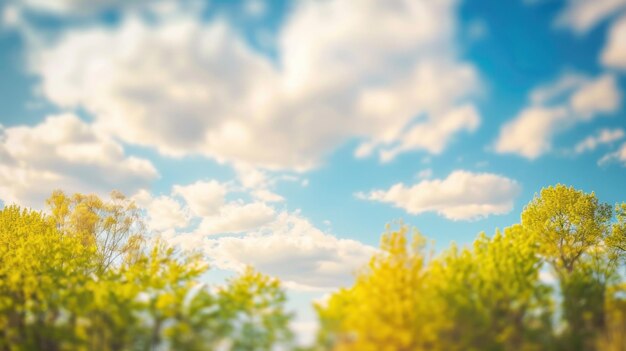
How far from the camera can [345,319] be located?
1388cm

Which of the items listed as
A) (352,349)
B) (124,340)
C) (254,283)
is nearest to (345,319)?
(352,349)

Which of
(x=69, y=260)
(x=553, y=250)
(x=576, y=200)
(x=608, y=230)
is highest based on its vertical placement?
(x=576, y=200)

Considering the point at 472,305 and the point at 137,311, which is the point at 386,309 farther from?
the point at 137,311

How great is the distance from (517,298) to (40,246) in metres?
22.5

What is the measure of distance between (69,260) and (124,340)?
37.3 feet

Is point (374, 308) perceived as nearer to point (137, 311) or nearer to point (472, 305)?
point (472, 305)

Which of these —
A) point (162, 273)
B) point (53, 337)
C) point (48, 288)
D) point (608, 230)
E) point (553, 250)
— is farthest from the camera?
point (608, 230)

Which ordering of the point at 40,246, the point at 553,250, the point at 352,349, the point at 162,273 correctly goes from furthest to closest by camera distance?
the point at 553,250, the point at 40,246, the point at 162,273, the point at 352,349

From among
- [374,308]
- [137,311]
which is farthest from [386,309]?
[137,311]

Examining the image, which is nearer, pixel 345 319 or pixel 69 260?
pixel 345 319

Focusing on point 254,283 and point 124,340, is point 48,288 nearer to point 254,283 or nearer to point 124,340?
point 124,340

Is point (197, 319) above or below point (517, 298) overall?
below

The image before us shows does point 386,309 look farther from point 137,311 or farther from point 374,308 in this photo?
point 137,311

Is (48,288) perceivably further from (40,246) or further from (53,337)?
(40,246)
